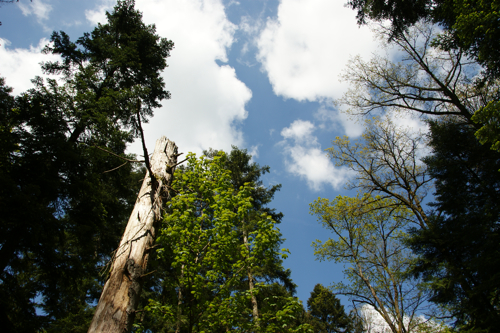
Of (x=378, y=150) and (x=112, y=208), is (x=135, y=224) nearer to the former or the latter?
(x=112, y=208)

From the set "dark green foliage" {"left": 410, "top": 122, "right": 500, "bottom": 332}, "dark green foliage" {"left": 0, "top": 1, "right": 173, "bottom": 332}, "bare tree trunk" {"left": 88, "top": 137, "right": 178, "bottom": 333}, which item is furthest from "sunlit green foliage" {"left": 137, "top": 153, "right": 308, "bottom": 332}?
"dark green foliage" {"left": 410, "top": 122, "right": 500, "bottom": 332}

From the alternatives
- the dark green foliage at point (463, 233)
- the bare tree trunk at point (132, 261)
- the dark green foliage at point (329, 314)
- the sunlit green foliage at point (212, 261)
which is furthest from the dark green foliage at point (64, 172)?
the dark green foliage at point (329, 314)

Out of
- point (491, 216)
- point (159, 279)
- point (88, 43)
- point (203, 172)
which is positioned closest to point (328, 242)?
point (491, 216)

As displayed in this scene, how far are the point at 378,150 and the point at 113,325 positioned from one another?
1125 cm

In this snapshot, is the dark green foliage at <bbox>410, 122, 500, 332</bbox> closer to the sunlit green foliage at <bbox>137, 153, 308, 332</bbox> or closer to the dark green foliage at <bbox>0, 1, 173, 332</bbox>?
the sunlit green foliage at <bbox>137, 153, 308, 332</bbox>

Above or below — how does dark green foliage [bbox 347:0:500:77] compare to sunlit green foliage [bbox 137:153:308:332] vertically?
above

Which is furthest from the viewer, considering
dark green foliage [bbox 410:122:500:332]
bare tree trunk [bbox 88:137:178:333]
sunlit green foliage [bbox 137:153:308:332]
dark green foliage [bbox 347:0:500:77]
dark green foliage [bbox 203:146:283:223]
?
dark green foliage [bbox 203:146:283:223]

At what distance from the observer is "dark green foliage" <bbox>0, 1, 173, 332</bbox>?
18.2ft

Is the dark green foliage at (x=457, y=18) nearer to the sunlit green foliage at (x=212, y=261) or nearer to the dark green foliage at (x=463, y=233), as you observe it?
the dark green foliage at (x=463, y=233)

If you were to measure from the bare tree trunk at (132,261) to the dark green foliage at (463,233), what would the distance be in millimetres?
7978

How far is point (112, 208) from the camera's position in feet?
29.5

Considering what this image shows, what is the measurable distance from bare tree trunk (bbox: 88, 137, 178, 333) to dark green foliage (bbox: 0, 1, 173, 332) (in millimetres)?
1475

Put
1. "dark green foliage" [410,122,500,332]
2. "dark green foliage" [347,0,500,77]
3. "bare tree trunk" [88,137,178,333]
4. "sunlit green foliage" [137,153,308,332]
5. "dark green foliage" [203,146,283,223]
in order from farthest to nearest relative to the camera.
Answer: "dark green foliage" [203,146,283,223], "dark green foliage" [410,122,500,332], "dark green foliage" [347,0,500,77], "sunlit green foliage" [137,153,308,332], "bare tree trunk" [88,137,178,333]

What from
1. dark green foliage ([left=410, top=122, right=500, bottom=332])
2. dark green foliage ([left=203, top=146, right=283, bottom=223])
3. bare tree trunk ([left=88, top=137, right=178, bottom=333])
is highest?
dark green foliage ([left=203, top=146, right=283, bottom=223])
